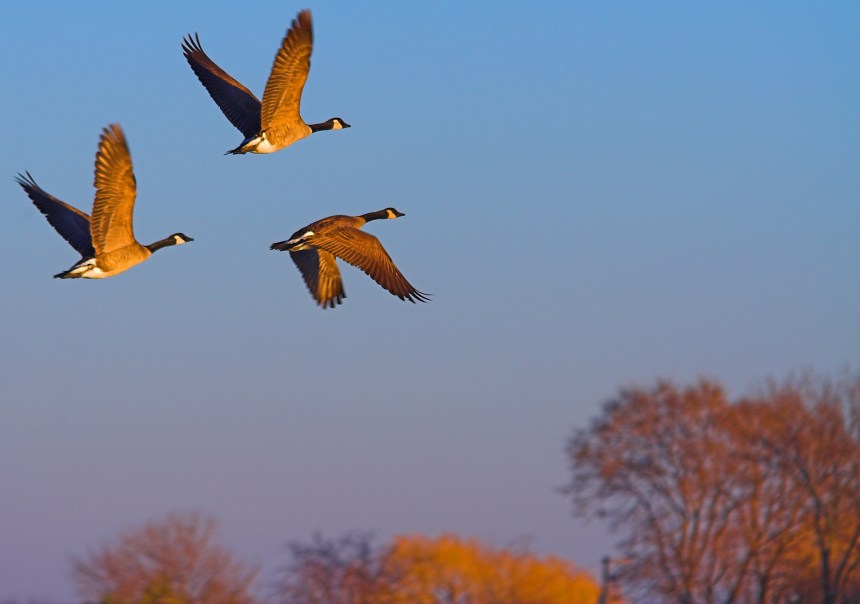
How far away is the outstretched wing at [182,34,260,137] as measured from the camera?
72.7 ft

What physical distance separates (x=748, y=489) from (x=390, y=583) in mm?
15676

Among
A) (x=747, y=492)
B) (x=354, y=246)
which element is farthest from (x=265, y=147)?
(x=747, y=492)

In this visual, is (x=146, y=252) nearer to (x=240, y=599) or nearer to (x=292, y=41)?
(x=292, y=41)

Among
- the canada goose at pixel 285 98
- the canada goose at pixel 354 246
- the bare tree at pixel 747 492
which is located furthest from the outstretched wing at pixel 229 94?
the bare tree at pixel 747 492

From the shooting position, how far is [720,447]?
2232 inches

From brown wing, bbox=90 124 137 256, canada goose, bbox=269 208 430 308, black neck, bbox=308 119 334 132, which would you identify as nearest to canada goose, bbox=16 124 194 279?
brown wing, bbox=90 124 137 256

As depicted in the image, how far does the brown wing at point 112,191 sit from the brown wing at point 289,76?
2789mm

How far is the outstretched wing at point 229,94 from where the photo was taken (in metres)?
22.2

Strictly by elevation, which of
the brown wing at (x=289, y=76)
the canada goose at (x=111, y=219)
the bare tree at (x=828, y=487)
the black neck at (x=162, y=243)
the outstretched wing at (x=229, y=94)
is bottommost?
the canada goose at (x=111, y=219)

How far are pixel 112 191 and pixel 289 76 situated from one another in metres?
3.39

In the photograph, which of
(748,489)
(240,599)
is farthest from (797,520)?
(240,599)

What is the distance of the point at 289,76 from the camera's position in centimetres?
1988

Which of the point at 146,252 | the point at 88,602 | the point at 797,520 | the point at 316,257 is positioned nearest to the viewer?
the point at 146,252

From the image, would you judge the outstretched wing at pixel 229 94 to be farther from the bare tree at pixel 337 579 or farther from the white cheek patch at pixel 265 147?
the bare tree at pixel 337 579
